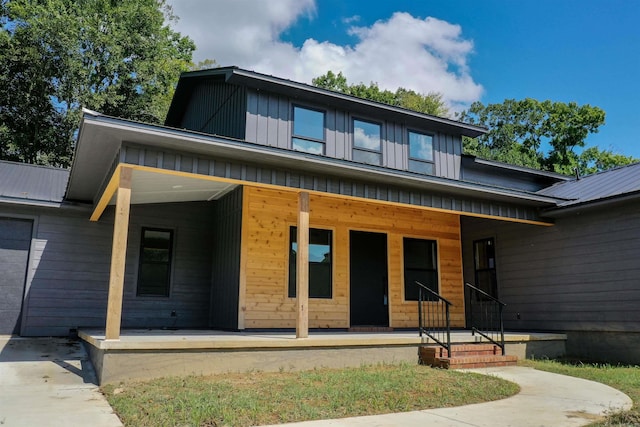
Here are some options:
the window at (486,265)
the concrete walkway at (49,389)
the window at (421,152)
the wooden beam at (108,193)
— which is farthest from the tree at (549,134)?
the concrete walkway at (49,389)

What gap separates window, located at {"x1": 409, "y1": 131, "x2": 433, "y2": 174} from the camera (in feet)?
38.6

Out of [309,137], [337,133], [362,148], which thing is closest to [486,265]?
[362,148]

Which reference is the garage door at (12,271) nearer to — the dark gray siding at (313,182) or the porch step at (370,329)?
the dark gray siding at (313,182)

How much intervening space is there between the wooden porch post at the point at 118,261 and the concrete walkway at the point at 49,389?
71cm

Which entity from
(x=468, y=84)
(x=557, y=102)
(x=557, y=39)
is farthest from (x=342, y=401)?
(x=468, y=84)

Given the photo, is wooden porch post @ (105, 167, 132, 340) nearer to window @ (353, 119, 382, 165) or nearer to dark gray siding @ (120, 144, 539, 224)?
dark gray siding @ (120, 144, 539, 224)

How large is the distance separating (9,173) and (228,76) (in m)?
5.34

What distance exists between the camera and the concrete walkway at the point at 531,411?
434 centimetres

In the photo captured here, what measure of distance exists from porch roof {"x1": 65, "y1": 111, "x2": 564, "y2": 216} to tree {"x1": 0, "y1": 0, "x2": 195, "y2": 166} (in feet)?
42.8

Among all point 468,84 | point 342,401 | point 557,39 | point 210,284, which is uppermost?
point 468,84

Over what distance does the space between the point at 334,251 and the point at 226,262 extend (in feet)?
7.08

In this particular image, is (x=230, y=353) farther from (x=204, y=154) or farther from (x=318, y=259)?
(x=318, y=259)

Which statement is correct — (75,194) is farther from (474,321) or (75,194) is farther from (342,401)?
(474,321)

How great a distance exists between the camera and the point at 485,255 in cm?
1141
